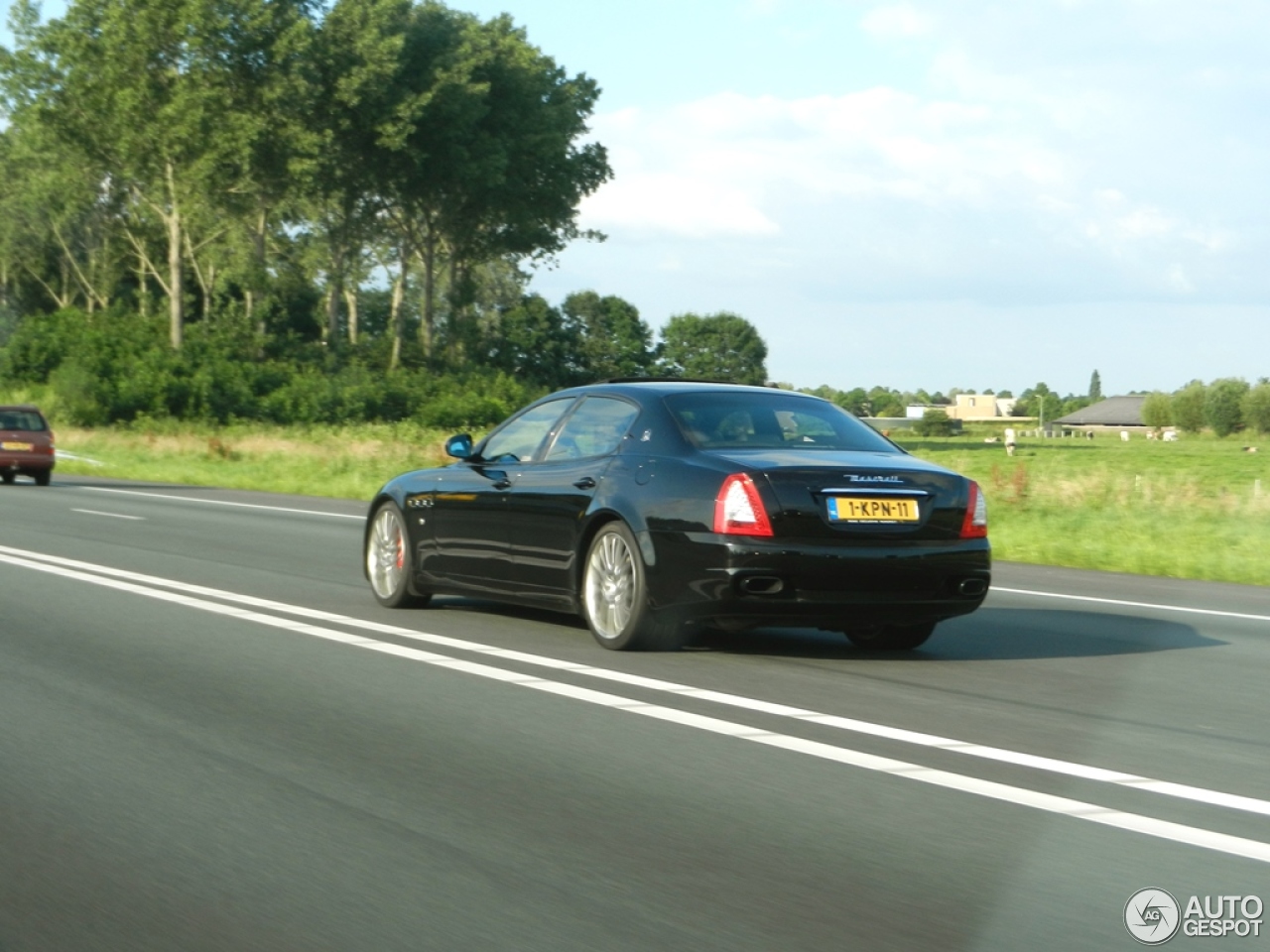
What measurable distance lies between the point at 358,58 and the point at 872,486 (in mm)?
64434

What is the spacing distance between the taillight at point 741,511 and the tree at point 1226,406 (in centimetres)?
14283

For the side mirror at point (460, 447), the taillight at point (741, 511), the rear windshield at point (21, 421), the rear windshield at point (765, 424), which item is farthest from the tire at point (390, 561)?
the rear windshield at point (21, 421)

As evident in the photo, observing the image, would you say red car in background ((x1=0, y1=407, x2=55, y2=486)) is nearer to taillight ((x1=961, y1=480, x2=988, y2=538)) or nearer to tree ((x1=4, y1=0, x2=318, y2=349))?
taillight ((x1=961, y1=480, x2=988, y2=538))

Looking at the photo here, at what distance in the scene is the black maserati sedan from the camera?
30.2 feet

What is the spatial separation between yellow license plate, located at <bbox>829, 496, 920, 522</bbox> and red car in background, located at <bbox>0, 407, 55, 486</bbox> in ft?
90.9

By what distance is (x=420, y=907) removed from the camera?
15.6 feet

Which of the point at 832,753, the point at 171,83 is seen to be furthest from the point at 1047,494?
the point at 171,83

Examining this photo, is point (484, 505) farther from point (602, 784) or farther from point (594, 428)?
point (602, 784)

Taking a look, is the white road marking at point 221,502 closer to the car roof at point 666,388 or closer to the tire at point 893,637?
the car roof at point 666,388

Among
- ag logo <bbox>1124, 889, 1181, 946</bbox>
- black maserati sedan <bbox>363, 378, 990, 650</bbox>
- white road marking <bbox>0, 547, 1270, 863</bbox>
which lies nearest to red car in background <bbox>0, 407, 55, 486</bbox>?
white road marking <bbox>0, 547, 1270, 863</bbox>

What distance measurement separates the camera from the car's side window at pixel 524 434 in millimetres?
11031

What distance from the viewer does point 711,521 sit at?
928 cm

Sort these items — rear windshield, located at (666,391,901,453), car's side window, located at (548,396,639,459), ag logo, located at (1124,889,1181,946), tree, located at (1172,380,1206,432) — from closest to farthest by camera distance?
ag logo, located at (1124,889,1181,946) < rear windshield, located at (666,391,901,453) < car's side window, located at (548,396,639,459) < tree, located at (1172,380,1206,432)

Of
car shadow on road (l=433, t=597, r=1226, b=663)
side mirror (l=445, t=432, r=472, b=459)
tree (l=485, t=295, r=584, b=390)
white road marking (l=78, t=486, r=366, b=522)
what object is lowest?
white road marking (l=78, t=486, r=366, b=522)
